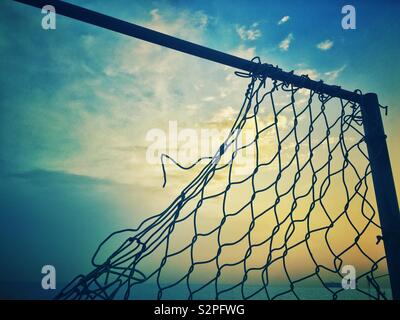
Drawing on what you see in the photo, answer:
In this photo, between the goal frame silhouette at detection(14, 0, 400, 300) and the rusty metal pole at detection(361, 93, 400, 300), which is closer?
the goal frame silhouette at detection(14, 0, 400, 300)

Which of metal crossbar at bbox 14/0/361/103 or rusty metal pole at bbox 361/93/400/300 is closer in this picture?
metal crossbar at bbox 14/0/361/103

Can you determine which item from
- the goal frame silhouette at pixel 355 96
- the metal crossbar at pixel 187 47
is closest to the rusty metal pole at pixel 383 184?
the goal frame silhouette at pixel 355 96

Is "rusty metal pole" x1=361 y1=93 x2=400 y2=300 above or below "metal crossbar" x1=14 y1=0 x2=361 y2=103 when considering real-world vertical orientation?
below

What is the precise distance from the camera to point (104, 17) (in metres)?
1.17

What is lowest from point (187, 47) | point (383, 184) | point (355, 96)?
point (383, 184)

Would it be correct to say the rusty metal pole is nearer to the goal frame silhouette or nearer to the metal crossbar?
the goal frame silhouette

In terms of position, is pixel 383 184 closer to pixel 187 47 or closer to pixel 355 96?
pixel 355 96

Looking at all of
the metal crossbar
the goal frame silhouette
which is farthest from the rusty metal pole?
the metal crossbar

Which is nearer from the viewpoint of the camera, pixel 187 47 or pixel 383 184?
pixel 187 47

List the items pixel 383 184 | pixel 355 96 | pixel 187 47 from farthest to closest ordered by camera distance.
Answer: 1. pixel 355 96
2. pixel 383 184
3. pixel 187 47

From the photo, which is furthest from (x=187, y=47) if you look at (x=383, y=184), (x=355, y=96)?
(x=383, y=184)
